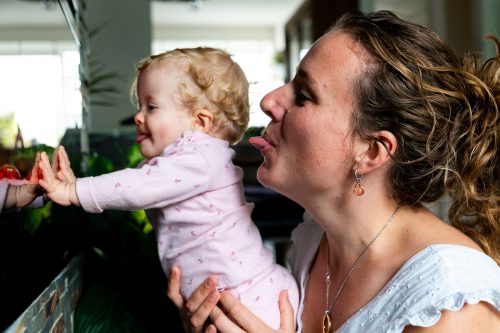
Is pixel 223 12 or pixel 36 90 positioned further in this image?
pixel 223 12

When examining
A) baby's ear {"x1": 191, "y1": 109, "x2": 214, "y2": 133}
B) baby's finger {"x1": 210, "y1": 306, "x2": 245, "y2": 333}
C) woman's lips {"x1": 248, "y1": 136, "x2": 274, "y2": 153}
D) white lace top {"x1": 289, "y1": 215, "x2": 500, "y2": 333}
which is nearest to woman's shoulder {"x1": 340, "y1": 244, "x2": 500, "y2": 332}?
white lace top {"x1": 289, "y1": 215, "x2": 500, "y2": 333}

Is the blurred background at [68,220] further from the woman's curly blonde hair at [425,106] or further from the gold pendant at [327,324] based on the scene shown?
the gold pendant at [327,324]

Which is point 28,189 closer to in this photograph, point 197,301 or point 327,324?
point 197,301

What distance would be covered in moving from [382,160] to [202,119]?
15.3 inches

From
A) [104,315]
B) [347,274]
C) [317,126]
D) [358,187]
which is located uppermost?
[317,126]

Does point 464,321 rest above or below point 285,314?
above

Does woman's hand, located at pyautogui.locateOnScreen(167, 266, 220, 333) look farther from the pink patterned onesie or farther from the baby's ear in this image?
the baby's ear

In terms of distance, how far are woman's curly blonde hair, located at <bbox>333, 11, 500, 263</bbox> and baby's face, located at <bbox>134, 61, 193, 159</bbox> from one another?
13.8 inches

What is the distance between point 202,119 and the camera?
1224mm

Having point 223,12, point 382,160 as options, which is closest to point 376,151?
point 382,160

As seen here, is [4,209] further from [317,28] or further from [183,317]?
[317,28]

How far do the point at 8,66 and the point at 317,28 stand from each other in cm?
542

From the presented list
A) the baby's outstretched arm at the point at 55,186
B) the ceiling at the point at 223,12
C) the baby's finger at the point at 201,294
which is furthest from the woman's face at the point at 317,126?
the ceiling at the point at 223,12

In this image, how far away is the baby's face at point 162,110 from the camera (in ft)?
3.90
